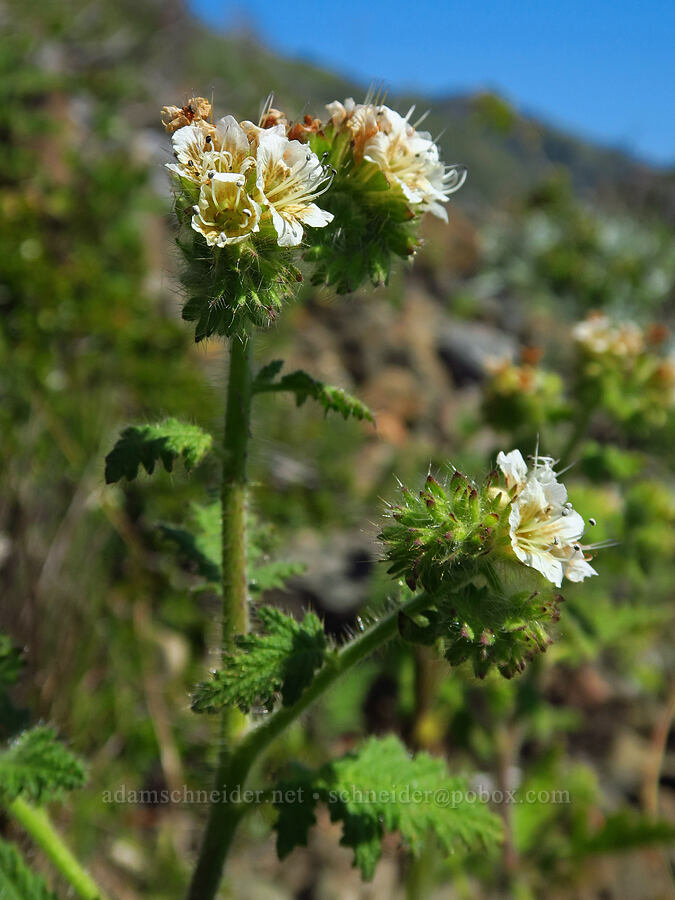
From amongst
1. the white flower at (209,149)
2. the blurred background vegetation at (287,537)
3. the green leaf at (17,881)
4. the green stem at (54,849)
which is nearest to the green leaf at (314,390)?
the blurred background vegetation at (287,537)

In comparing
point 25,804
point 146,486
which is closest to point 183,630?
point 146,486

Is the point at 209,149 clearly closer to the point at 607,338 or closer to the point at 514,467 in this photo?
the point at 514,467

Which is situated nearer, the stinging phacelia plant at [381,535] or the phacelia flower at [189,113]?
the stinging phacelia plant at [381,535]

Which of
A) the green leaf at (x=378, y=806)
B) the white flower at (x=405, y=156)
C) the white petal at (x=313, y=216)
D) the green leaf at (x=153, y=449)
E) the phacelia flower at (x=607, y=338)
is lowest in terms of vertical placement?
the green leaf at (x=378, y=806)

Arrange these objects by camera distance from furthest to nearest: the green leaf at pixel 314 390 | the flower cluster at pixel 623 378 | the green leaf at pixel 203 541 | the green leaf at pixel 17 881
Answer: the flower cluster at pixel 623 378
the green leaf at pixel 203 541
the green leaf at pixel 17 881
the green leaf at pixel 314 390

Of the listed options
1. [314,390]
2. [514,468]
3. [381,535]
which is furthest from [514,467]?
[314,390]

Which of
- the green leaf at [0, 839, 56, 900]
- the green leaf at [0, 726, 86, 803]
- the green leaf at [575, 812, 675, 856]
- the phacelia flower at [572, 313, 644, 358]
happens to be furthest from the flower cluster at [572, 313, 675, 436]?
the green leaf at [0, 839, 56, 900]

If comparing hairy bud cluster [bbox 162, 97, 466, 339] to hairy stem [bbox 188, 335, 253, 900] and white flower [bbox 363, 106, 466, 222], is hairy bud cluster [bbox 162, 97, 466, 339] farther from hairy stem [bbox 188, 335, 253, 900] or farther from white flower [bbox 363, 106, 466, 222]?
hairy stem [bbox 188, 335, 253, 900]

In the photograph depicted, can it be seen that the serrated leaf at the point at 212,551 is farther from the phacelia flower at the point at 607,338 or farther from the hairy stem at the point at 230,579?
the phacelia flower at the point at 607,338
